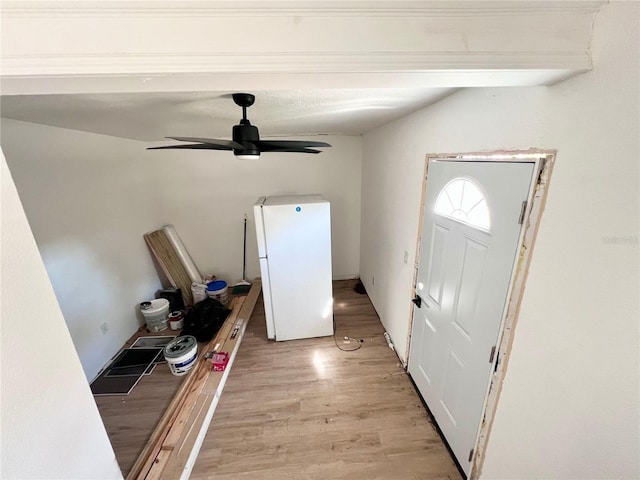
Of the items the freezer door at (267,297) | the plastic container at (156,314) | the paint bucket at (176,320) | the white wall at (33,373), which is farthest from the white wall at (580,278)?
the plastic container at (156,314)

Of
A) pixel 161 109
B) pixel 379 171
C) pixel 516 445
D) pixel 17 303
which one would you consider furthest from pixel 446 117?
pixel 17 303

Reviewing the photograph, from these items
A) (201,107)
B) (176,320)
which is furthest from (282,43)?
(176,320)

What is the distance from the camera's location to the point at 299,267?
9.04 feet

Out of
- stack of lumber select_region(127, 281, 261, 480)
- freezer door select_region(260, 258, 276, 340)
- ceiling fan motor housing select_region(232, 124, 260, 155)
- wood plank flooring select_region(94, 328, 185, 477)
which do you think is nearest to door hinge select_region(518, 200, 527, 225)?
ceiling fan motor housing select_region(232, 124, 260, 155)

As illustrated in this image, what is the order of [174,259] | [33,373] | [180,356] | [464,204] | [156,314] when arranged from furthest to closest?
1. [174,259]
2. [156,314]
3. [180,356]
4. [464,204]
5. [33,373]

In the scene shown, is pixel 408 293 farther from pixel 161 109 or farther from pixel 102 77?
pixel 161 109

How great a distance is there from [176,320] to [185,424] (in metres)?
1.49

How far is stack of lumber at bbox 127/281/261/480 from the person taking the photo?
5.24ft

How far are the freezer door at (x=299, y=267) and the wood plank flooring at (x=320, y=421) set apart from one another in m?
0.26

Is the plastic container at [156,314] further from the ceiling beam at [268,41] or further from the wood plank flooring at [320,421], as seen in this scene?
the ceiling beam at [268,41]

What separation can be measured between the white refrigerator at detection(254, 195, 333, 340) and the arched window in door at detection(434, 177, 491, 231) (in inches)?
49.4

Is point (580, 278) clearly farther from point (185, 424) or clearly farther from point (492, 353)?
point (185, 424)

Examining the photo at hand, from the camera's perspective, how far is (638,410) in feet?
2.33

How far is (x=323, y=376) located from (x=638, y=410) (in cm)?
207
